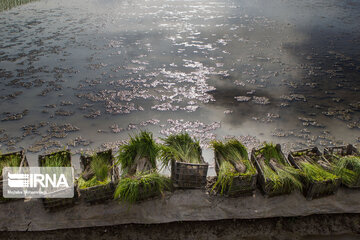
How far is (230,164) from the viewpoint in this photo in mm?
2922

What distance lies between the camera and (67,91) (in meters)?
5.57

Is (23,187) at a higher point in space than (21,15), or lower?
lower

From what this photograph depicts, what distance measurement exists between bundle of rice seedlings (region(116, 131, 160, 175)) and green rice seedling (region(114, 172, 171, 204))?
0.14 m

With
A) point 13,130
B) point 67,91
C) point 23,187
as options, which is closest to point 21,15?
point 67,91

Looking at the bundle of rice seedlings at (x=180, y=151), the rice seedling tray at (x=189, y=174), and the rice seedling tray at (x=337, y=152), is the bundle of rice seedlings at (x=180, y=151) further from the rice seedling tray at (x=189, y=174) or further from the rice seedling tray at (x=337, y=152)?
the rice seedling tray at (x=337, y=152)

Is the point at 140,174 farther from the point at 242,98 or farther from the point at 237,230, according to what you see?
the point at 242,98

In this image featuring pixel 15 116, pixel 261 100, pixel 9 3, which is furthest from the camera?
pixel 9 3

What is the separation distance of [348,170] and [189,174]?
5.62ft

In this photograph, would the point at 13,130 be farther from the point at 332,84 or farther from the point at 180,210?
the point at 332,84

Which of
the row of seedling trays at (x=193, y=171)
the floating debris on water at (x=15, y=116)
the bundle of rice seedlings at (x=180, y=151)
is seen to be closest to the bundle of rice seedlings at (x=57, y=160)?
the row of seedling trays at (x=193, y=171)

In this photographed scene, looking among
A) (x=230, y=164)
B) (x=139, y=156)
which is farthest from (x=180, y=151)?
(x=230, y=164)

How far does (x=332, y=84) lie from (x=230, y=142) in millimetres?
4136

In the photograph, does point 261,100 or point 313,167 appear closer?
point 313,167

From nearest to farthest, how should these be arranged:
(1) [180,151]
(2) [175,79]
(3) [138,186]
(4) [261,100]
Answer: (3) [138,186]
(1) [180,151]
(4) [261,100]
(2) [175,79]
